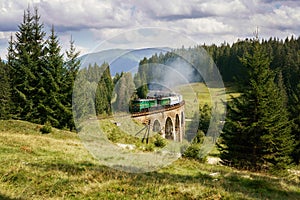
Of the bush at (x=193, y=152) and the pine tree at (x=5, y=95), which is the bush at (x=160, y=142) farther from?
the pine tree at (x=5, y=95)

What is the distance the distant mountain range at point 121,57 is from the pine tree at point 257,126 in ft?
48.2

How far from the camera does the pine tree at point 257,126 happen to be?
997 inches

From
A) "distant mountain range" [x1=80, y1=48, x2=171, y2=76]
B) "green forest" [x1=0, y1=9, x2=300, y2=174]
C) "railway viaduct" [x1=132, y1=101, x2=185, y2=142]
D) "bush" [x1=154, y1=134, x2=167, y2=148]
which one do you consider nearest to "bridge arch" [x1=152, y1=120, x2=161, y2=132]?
"railway viaduct" [x1=132, y1=101, x2=185, y2=142]

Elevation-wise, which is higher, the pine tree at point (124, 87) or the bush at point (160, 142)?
the pine tree at point (124, 87)

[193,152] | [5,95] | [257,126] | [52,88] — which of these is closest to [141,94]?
[193,152]

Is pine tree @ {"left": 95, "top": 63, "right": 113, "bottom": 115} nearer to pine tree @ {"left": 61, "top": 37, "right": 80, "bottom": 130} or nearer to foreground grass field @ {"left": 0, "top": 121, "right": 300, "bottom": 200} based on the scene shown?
foreground grass field @ {"left": 0, "top": 121, "right": 300, "bottom": 200}

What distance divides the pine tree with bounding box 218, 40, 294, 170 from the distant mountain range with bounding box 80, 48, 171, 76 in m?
14.7

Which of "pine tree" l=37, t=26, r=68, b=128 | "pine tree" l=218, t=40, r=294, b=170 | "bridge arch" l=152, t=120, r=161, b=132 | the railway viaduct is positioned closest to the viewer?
"pine tree" l=218, t=40, r=294, b=170

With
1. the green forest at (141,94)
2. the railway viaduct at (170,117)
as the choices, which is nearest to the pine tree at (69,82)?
the green forest at (141,94)

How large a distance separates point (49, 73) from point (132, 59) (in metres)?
34.4

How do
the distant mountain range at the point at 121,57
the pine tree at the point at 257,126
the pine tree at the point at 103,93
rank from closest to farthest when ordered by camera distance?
1. the distant mountain range at the point at 121,57
2. the pine tree at the point at 103,93
3. the pine tree at the point at 257,126

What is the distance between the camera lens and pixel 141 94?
2238 cm

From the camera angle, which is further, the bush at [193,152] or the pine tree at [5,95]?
the pine tree at [5,95]

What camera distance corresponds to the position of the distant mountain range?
11.6 m
